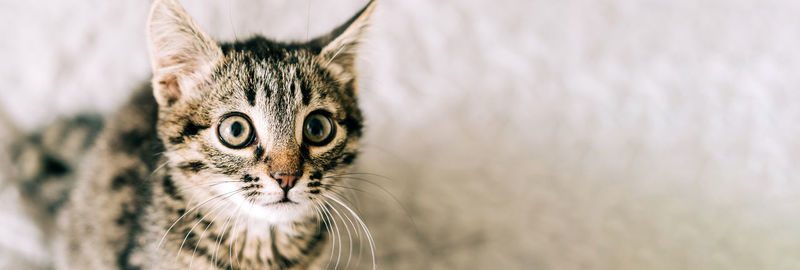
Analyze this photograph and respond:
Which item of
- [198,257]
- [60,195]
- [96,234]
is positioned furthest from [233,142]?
[60,195]

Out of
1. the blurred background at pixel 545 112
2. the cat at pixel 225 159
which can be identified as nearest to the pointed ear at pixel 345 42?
the cat at pixel 225 159

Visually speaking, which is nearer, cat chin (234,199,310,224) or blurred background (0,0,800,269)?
cat chin (234,199,310,224)

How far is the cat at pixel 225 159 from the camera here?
2.18 feet

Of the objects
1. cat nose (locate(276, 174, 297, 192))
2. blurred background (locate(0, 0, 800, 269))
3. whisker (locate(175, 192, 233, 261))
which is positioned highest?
blurred background (locate(0, 0, 800, 269))

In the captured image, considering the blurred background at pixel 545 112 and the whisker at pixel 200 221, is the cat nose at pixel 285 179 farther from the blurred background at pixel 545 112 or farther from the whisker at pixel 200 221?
the blurred background at pixel 545 112

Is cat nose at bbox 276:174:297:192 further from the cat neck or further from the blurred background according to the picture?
the blurred background

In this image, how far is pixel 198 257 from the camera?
734mm

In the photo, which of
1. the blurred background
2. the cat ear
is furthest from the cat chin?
the blurred background

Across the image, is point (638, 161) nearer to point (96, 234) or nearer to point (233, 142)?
point (233, 142)

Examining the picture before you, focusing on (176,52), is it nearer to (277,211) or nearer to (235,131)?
(235,131)

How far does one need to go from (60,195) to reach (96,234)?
0.73 ft

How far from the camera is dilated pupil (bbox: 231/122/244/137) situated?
0.67m

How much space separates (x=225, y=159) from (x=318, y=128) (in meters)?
0.13

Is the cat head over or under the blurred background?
under
